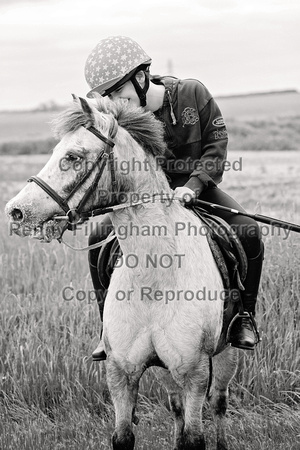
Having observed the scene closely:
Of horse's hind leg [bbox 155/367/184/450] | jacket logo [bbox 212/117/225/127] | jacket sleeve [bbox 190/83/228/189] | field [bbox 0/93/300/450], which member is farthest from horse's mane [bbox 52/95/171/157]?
field [bbox 0/93/300/450]

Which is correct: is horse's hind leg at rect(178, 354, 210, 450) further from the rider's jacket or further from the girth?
the rider's jacket

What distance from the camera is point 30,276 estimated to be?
6992 mm

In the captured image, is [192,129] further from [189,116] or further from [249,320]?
[249,320]

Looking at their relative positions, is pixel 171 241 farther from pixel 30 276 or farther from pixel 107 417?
pixel 30 276

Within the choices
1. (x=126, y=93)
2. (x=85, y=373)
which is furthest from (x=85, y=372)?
(x=126, y=93)

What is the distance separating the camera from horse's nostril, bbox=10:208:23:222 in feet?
11.0

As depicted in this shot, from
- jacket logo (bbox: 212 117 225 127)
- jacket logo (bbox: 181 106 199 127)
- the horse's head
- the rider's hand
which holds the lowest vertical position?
the rider's hand

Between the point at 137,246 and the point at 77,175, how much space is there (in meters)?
0.53

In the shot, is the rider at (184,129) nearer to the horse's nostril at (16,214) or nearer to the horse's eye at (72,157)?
the horse's eye at (72,157)

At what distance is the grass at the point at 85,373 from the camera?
483 centimetres

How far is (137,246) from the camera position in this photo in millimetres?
3713

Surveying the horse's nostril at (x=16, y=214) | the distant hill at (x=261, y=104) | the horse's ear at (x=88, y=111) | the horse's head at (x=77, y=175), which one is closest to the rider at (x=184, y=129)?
the horse's head at (x=77, y=175)

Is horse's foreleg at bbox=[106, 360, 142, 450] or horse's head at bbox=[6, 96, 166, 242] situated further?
horse's foreleg at bbox=[106, 360, 142, 450]

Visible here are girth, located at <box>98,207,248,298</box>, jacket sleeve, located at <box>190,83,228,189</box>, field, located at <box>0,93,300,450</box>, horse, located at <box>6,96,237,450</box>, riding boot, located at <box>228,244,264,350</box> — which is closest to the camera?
horse, located at <box>6,96,237,450</box>
